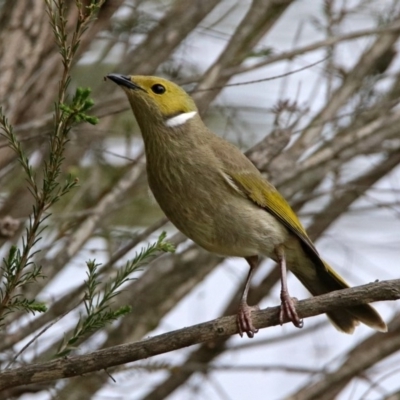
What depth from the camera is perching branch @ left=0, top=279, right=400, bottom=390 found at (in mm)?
3377

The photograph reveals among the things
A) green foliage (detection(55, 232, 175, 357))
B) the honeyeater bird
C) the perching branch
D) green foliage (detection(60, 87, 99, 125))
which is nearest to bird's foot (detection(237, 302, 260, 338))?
the honeyeater bird

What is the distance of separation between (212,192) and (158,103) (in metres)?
0.64

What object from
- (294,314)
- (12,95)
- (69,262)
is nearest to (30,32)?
(12,95)

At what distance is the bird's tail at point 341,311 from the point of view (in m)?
4.80

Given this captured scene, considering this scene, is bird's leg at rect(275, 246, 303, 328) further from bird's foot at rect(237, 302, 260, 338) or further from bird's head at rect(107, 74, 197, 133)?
bird's head at rect(107, 74, 197, 133)

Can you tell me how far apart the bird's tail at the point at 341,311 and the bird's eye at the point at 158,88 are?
4.38 ft

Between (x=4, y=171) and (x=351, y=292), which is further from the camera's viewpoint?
(x=4, y=171)

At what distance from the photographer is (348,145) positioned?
5.61m

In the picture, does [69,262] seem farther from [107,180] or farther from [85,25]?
[85,25]

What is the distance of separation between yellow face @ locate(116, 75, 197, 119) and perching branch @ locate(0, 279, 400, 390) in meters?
1.53

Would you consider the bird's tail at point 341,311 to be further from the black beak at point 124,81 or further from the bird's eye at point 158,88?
the black beak at point 124,81

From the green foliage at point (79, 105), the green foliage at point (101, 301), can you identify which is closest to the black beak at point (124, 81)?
the green foliage at point (101, 301)

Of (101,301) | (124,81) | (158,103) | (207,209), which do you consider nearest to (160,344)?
(101,301)

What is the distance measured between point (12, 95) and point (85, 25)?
2015mm
